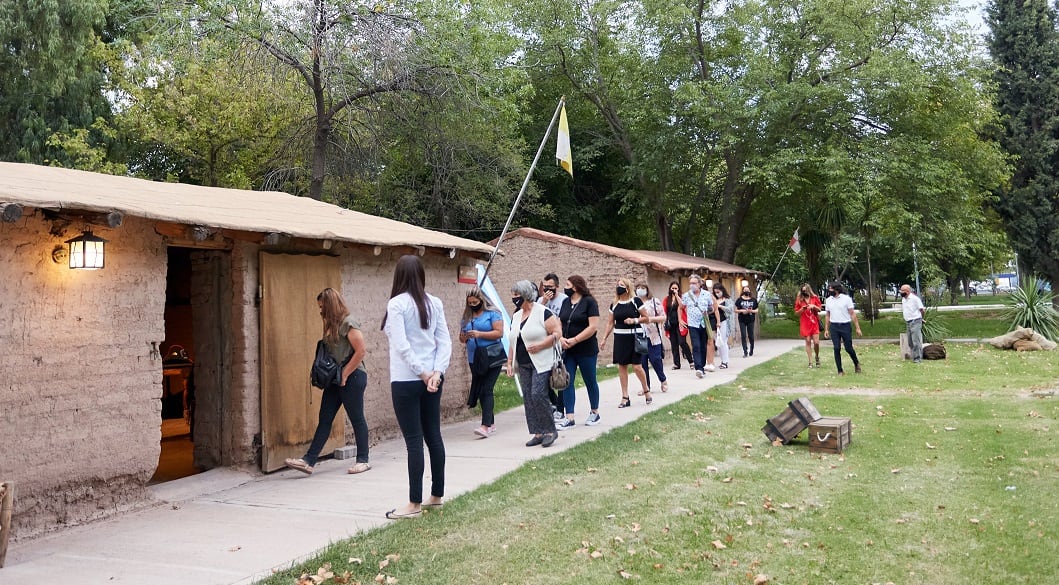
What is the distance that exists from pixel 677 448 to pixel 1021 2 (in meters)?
32.4

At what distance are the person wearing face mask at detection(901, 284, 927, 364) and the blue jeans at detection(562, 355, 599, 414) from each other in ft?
30.7

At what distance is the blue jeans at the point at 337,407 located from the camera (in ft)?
23.5

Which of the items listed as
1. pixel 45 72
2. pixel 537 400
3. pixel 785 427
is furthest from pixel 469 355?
pixel 45 72

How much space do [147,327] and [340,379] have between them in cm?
166

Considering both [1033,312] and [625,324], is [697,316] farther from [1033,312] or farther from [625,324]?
[1033,312]

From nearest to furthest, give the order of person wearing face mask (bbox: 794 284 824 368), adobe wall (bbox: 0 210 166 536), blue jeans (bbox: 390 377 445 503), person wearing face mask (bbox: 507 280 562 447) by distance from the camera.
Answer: adobe wall (bbox: 0 210 166 536) < blue jeans (bbox: 390 377 445 503) < person wearing face mask (bbox: 507 280 562 447) < person wearing face mask (bbox: 794 284 824 368)

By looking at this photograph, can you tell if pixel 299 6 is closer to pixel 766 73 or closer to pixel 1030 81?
pixel 766 73

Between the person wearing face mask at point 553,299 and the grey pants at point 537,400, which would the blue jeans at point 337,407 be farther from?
the person wearing face mask at point 553,299

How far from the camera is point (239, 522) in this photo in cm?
561

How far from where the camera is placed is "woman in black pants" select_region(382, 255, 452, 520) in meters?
5.36

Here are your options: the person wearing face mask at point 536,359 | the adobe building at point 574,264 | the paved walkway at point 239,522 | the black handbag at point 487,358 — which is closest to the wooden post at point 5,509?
the paved walkway at point 239,522

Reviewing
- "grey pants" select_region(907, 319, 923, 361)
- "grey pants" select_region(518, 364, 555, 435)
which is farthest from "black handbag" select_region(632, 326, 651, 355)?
"grey pants" select_region(907, 319, 923, 361)

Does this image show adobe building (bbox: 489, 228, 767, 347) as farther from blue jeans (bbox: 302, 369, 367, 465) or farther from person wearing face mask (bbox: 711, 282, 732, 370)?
blue jeans (bbox: 302, 369, 367, 465)

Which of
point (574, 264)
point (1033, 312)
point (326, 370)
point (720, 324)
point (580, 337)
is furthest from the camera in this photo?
point (1033, 312)
